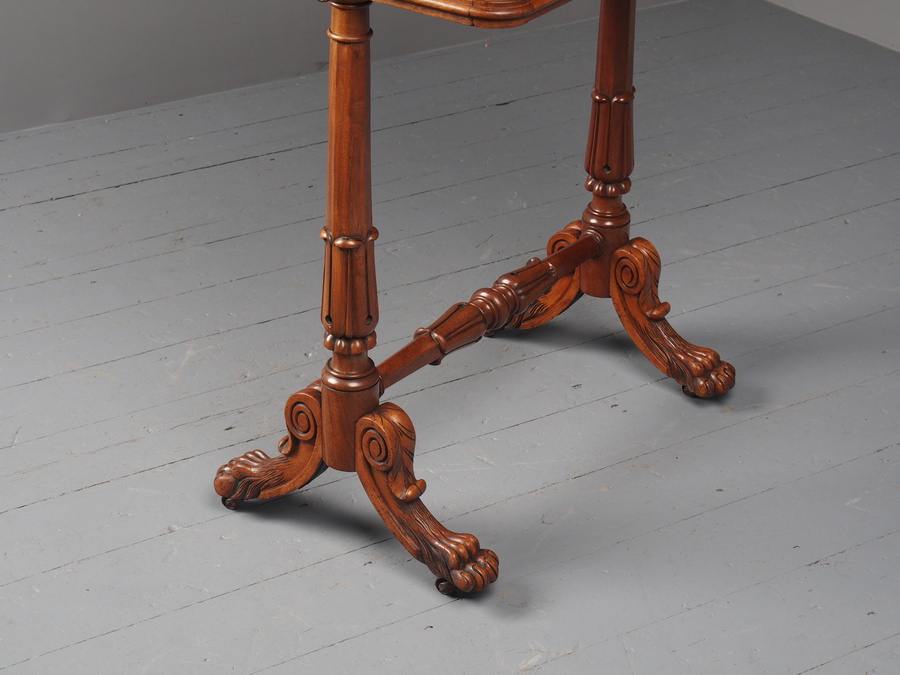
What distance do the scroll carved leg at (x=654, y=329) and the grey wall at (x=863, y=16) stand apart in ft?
6.47

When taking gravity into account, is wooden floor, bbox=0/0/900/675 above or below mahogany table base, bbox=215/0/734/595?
below

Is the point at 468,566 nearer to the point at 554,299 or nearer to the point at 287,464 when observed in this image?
the point at 287,464

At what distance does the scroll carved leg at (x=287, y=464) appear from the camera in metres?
1.77

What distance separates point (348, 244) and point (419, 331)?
1.03 ft

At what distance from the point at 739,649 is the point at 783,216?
4.49 ft

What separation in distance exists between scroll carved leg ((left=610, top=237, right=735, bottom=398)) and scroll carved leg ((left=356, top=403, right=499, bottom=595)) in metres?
0.59

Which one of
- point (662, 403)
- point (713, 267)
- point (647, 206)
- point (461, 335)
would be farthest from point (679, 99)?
point (461, 335)

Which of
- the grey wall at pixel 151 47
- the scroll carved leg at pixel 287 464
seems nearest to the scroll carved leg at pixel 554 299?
the scroll carved leg at pixel 287 464

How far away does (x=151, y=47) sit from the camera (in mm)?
3385

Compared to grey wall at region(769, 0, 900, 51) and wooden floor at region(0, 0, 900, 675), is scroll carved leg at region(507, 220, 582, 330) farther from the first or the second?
grey wall at region(769, 0, 900, 51)

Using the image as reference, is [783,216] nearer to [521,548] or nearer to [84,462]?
[521,548]

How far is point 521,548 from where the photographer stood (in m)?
1.81

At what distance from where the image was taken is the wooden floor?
5.51 ft

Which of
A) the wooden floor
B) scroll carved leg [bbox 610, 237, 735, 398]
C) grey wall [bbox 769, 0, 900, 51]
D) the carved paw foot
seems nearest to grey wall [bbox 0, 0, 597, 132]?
the wooden floor
